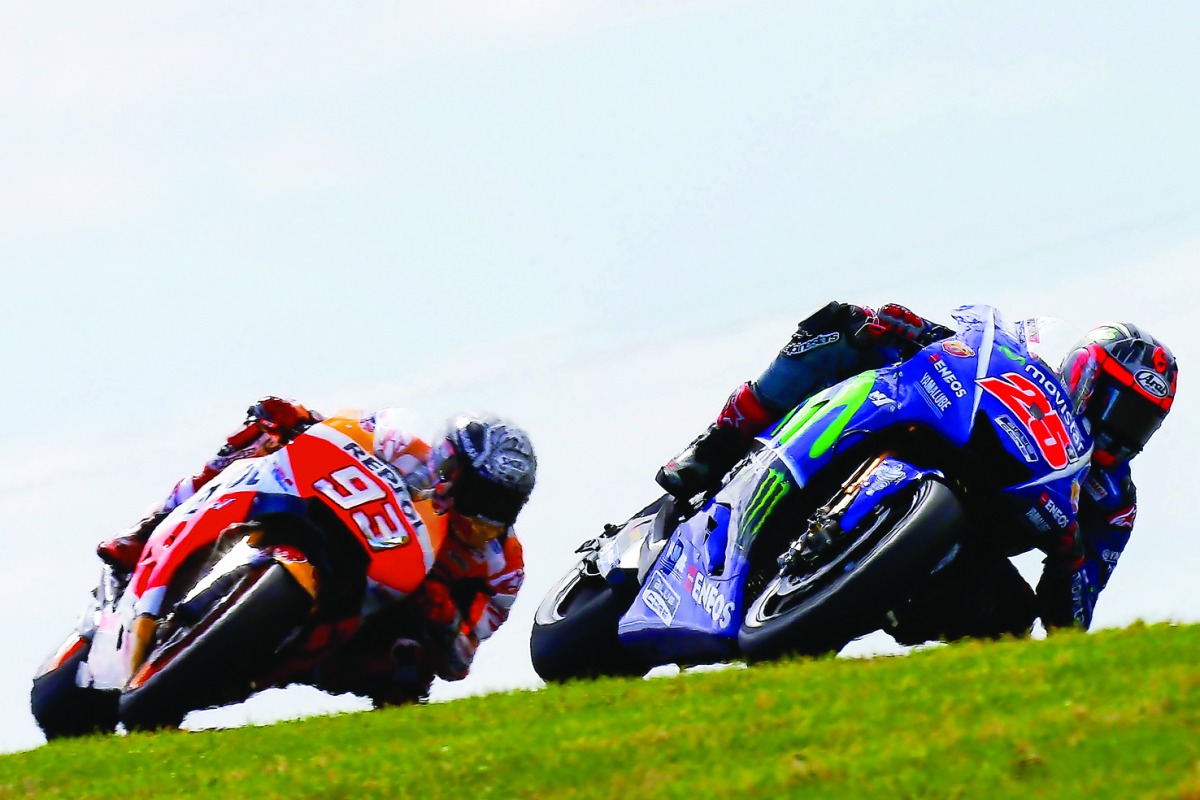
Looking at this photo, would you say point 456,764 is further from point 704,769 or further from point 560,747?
point 704,769

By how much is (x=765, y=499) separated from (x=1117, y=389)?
2.32m

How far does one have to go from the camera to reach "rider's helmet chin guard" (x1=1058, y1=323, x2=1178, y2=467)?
12383 mm

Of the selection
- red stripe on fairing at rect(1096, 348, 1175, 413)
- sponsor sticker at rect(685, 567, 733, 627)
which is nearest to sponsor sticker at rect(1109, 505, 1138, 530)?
red stripe on fairing at rect(1096, 348, 1175, 413)

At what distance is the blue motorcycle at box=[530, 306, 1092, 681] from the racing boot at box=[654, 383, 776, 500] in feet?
1.21

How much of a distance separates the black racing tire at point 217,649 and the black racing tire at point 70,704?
197cm

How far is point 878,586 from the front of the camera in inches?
416

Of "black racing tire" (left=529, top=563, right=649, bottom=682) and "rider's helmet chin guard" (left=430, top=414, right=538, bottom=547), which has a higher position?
"rider's helmet chin guard" (left=430, top=414, right=538, bottom=547)

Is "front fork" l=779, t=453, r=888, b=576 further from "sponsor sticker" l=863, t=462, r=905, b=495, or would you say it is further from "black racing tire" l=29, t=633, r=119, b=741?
"black racing tire" l=29, t=633, r=119, b=741

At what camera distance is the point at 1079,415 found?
12.3m

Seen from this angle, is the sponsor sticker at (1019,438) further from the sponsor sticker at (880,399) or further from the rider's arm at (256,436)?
the rider's arm at (256,436)

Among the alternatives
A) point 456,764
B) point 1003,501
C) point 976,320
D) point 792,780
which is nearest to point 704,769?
point 792,780

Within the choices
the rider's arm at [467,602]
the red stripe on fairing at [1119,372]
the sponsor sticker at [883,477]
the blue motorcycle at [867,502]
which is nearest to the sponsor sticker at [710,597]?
the blue motorcycle at [867,502]

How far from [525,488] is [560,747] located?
5107mm

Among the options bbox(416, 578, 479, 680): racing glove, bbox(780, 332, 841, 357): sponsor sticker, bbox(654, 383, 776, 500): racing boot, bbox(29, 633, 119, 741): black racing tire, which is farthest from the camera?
bbox(29, 633, 119, 741): black racing tire
